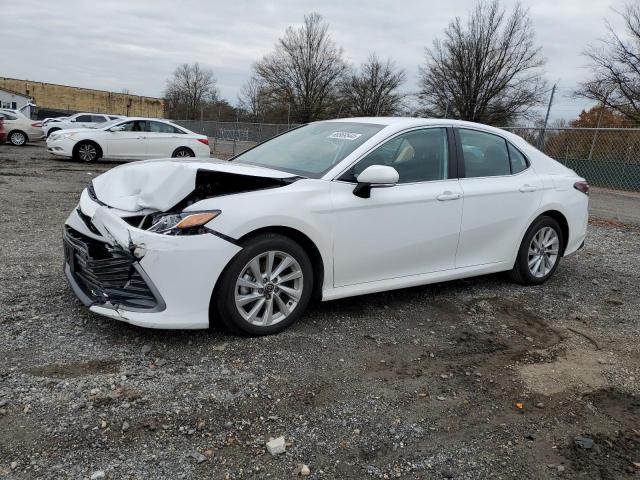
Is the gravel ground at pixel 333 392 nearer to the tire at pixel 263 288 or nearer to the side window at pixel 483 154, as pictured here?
the tire at pixel 263 288

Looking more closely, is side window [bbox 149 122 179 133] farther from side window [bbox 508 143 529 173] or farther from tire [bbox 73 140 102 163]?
side window [bbox 508 143 529 173]

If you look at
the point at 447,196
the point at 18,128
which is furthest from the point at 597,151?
the point at 18,128

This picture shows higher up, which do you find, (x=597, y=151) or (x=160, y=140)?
(x=597, y=151)

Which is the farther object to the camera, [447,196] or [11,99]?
[11,99]

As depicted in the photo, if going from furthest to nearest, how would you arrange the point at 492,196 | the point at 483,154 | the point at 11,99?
the point at 11,99 < the point at 483,154 < the point at 492,196

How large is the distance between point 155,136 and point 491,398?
14.5m

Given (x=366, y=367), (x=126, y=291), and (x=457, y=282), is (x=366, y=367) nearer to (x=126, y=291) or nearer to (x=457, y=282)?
(x=126, y=291)

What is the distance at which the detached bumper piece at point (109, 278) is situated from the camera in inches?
131

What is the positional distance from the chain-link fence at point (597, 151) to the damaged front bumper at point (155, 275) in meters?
14.1

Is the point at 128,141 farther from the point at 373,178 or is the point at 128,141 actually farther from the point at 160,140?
the point at 373,178

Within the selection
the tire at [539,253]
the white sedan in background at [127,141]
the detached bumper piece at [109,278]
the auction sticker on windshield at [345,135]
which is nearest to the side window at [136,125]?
the white sedan in background at [127,141]

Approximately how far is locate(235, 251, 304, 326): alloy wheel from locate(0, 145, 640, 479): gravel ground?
183mm

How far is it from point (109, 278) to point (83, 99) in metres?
79.6

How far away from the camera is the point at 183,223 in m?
3.32
